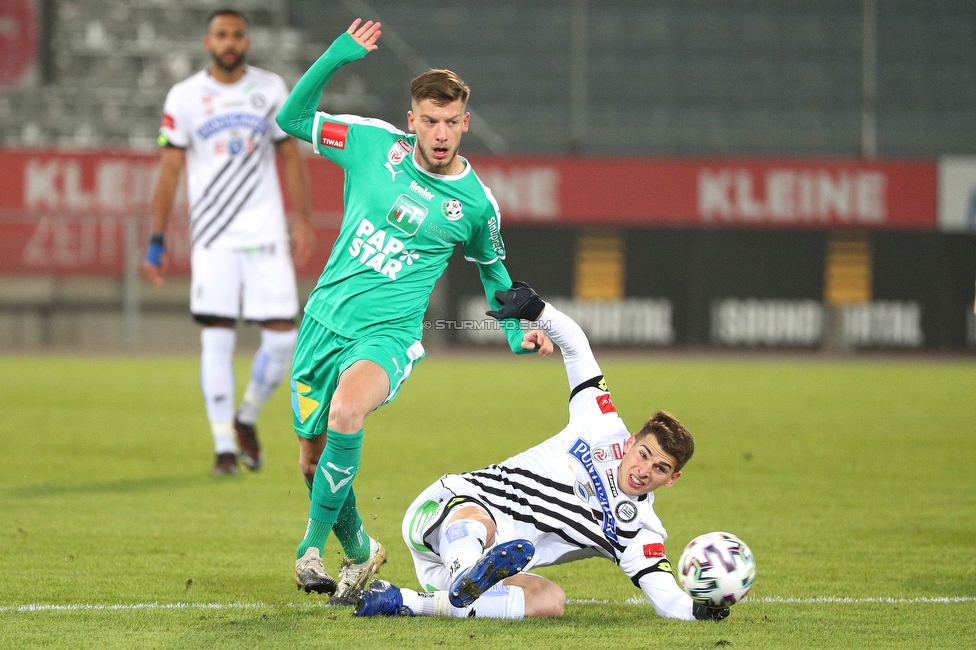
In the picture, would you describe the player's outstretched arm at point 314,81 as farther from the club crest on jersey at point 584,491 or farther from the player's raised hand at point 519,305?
the club crest on jersey at point 584,491

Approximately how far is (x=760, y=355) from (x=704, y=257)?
166 cm

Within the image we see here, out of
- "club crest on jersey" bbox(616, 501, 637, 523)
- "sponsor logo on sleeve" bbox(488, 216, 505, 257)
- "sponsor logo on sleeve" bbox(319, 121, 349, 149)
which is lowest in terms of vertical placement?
"club crest on jersey" bbox(616, 501, 637, 523)

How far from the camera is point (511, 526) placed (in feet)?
14.4

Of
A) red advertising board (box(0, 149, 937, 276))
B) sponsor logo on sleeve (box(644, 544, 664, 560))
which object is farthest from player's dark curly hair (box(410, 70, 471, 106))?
red advertising board (box(0, 149, 937, 276))

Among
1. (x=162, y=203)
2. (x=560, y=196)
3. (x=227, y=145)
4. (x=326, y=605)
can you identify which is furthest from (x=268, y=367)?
(x=560, y=196)

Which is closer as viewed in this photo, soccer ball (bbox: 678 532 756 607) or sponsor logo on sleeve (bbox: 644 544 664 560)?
soccer ball (bbox: 678 532 756 607)

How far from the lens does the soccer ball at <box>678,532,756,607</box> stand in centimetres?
418

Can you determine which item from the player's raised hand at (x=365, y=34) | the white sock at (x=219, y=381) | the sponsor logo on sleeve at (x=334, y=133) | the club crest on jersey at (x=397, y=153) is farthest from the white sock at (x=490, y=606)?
the white sock at (x=219, y=381)

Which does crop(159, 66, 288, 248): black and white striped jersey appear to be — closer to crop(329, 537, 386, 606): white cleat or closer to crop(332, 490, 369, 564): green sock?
crop(332, 490, 369, 564): green sock

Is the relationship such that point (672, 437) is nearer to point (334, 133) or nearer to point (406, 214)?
point (406, 214)

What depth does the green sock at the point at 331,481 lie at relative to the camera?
4.28 m

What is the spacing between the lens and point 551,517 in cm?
438

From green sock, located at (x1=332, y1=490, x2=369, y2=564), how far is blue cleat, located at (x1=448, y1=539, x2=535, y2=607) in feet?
2.52

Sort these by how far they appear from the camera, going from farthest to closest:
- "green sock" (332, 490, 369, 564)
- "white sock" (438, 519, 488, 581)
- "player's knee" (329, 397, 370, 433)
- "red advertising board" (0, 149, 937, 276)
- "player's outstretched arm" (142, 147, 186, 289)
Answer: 1. "red advertising board" (0, 149, 937, 276)
2. "player's outstretched arm" (142, 147, 186, 289)
3. "green sock" (332, 490, 369, 564)
4. "player's knee" (329, 397, 370, 433)
5. "white sock" (438, 519, 488, 581)
